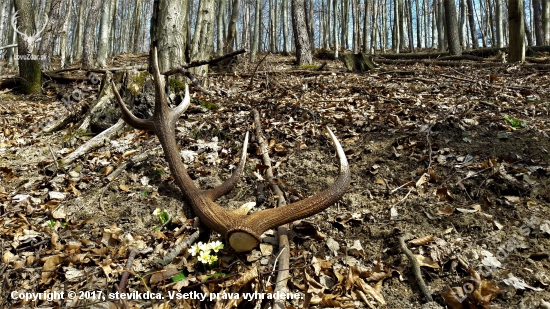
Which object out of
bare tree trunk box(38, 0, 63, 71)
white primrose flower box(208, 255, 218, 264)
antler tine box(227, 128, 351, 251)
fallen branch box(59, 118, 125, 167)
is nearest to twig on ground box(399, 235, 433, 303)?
antler tine box(227, 128, 351, 251)

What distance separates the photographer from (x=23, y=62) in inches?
287

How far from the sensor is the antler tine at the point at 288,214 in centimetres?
203

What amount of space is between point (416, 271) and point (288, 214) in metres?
0.87

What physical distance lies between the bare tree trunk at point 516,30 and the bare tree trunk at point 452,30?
7.44 feet

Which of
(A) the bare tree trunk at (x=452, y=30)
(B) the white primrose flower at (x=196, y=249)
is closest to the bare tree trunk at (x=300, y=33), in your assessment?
(A) the bare tree trunk at (x=452, y=30)

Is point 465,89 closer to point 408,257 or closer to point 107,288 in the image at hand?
point 408,257

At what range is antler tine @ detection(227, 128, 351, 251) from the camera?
203 cm

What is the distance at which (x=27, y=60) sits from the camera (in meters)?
7.32

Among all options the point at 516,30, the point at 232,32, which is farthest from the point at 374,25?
the point at 516,30

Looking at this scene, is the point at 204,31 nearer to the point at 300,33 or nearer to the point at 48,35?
the point at 300,33

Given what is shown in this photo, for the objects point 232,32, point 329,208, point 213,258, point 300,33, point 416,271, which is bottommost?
point 416,271

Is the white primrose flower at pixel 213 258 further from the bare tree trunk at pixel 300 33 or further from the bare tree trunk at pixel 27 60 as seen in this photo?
the bare tree trunk at pixel 300 33

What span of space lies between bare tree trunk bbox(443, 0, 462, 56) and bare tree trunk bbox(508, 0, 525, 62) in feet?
7.44

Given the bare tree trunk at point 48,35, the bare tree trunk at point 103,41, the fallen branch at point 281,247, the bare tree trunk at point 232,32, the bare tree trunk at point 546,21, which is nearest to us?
the fallen branch at point 281,247
